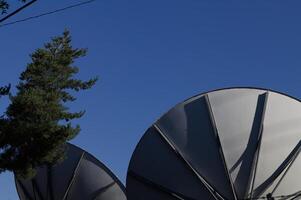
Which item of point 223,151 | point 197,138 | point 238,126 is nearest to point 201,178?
point 223,151

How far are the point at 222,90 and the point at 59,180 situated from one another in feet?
45.6

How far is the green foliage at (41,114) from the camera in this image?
27.0 meters

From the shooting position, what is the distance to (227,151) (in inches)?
837

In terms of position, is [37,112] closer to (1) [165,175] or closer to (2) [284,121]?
(1) [165,175]

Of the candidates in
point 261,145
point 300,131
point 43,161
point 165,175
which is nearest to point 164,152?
point 165,175

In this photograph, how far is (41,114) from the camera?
31141 mm

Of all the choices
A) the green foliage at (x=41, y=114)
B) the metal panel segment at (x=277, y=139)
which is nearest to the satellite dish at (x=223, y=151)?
the metal panel segment at (x=277, y=139)

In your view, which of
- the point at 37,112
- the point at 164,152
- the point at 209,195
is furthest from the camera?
the point at 37,112

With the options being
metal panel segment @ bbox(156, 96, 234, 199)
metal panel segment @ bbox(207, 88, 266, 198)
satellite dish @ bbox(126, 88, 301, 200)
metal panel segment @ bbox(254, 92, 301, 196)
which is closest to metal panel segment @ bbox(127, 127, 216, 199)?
satellite dish @ bbox(126, 88, 301, 200)

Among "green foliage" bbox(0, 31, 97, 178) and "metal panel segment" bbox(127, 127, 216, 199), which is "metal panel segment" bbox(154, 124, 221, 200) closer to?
"metal panel segment" bbox(127, 127, 216, 199)

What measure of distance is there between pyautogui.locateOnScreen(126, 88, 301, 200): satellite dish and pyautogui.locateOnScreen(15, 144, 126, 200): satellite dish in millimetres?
7771

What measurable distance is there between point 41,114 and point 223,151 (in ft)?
47.3

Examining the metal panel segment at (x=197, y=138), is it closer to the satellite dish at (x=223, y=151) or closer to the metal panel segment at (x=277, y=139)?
the satellite dish at (x=223, y=151)

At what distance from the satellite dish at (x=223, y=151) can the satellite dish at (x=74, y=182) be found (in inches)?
306
